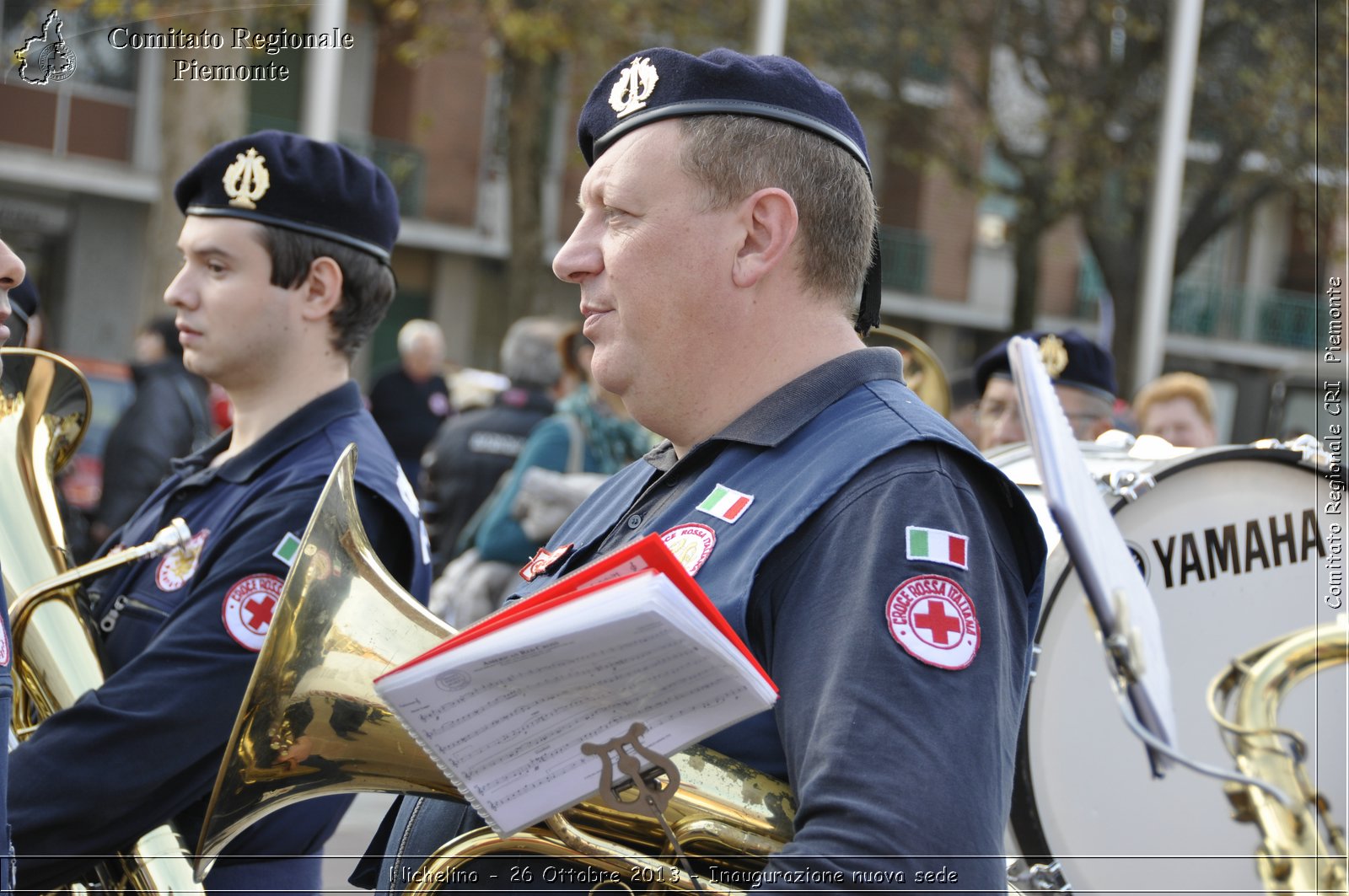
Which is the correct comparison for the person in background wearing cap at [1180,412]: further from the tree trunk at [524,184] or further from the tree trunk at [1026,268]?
the tree trunk at [1026,268]

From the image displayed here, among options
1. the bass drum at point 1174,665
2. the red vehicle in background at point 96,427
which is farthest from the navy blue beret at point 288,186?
the red vehicle in background at point 96,427

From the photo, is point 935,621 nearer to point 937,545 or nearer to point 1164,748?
point 937,545

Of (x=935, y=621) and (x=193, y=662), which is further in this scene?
(x=193, y=662)

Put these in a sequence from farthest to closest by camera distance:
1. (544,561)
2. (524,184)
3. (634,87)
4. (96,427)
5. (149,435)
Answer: (524,184) → (96,427) → (149,435) → (544,561) → (634,87)

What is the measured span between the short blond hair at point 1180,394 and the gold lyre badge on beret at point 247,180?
12.4ft

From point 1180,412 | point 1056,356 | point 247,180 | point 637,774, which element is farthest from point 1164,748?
point 1180,412

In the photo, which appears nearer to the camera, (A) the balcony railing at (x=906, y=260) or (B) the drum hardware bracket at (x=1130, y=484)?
(B) the drum hardware bracket at (x=1130, y=484)

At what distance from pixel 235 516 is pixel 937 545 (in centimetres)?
156

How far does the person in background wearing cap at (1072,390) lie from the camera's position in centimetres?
434

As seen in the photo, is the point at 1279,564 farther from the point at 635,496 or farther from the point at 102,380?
the point at 102,380

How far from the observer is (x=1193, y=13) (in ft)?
37.3

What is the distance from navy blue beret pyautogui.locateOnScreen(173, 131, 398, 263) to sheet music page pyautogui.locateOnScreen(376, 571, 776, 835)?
169 cm

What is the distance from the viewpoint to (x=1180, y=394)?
5402mm

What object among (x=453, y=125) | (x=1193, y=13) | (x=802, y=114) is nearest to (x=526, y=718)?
(x=802, y=114)
